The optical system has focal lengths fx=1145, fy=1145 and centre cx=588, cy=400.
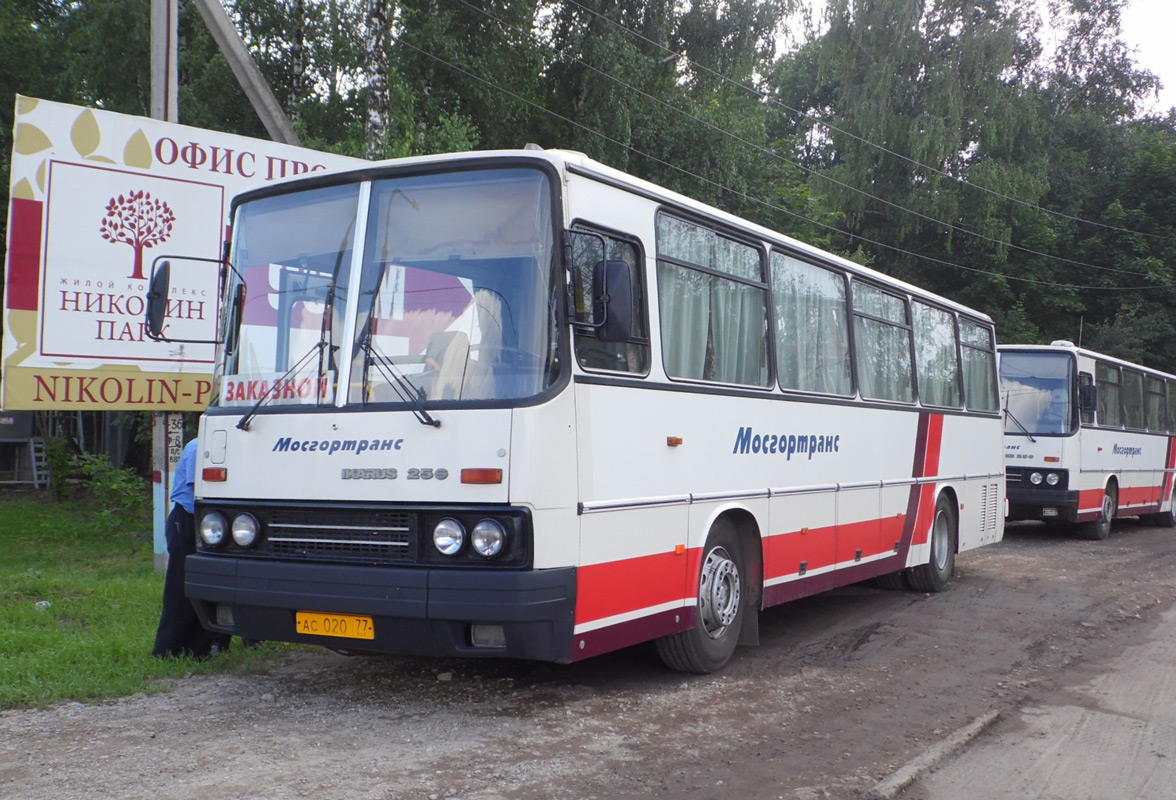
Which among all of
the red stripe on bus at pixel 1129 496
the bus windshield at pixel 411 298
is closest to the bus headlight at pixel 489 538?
the bus windshield at pixel 411 298

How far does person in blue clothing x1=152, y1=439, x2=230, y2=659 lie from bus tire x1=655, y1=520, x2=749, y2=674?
3012mm

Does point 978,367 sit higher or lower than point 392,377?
higher

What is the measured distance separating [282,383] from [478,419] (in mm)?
1333

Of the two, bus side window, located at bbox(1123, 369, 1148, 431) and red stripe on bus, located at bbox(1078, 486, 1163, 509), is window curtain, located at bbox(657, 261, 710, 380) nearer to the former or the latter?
red stripe on bus, located at bbox(1078, 486, 1163, 509)

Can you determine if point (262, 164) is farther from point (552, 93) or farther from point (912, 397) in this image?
point (552, 93)

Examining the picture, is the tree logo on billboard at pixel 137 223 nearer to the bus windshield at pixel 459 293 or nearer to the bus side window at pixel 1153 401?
the bus windshield at pixel 459 293

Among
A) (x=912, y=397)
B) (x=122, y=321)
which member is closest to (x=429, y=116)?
(x=122, y=321)

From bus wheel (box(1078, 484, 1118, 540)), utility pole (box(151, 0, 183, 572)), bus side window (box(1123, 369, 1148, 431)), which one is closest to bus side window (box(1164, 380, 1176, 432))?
bus side window (box(1123, 369, 1148, 431))

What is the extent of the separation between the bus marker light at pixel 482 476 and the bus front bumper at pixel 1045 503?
13.6 meters

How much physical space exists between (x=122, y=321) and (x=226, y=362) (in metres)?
4.58

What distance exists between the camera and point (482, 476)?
5645mm

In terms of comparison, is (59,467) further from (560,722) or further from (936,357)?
(560,722)

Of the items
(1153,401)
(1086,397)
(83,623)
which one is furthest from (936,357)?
(1153,401)

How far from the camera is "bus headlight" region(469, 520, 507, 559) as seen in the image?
222 inches
